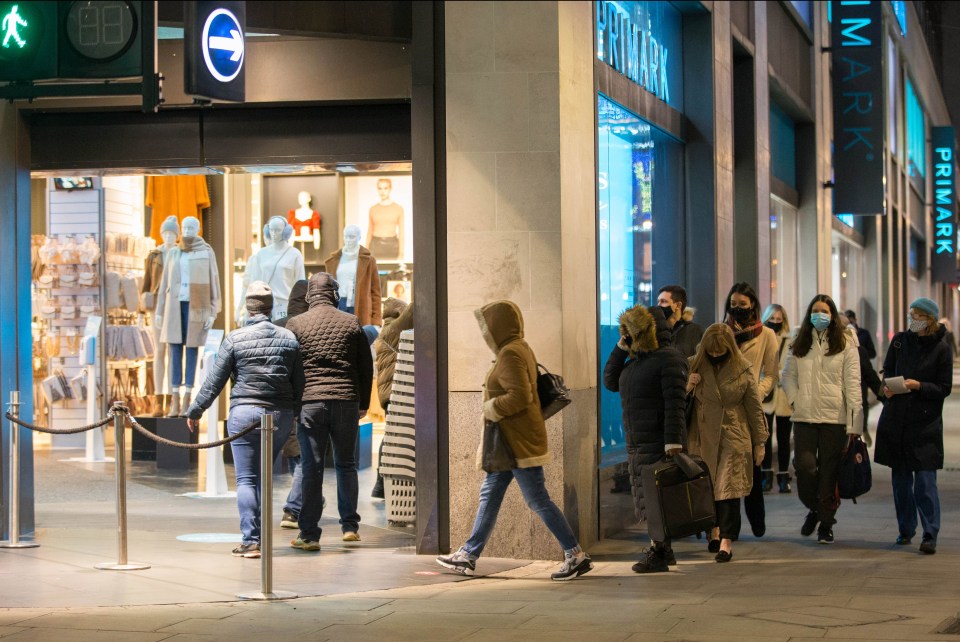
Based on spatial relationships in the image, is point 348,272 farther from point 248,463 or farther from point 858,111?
point 858,111

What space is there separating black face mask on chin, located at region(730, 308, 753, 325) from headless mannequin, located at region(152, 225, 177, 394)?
24.6 ft

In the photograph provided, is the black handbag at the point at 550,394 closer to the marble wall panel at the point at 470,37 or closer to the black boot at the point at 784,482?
the marble wall panel at the point at 470,37

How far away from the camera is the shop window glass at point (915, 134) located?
47000mm

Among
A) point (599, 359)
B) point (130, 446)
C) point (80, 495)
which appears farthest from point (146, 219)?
point (599, 359)

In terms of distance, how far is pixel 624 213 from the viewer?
42.2 feet

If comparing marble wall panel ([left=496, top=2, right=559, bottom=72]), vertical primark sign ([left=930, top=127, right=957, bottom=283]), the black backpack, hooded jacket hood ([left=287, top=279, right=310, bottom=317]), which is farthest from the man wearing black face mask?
vertical primark sign ([left=930, top=127, right=957, bottom=283])

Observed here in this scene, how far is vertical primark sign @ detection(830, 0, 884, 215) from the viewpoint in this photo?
2361 cm

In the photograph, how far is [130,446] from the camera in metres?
17.1

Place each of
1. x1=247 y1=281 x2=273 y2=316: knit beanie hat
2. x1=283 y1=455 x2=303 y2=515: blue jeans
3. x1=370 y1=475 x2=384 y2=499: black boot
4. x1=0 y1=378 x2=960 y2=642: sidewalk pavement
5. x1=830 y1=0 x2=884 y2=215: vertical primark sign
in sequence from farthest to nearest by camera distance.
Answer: x1=830 y1=0 x2=884 y2=215: vertical primark sign → x1=370 y1=475 x2=384 y2=499: black boot → x1=283 y1=455 x2=303 y2=515: blue jeans → x1=247 y1=281 x2=273 y2=316: knit beanie hat → x1=0 y1=378 x2=960 y2=642: sidewalk pavement

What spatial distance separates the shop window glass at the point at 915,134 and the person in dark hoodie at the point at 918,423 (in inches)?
1437

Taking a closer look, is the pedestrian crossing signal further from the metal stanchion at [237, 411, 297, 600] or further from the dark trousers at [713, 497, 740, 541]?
the dark trousers at [713, 497, 740, 541]

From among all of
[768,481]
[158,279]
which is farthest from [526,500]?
[158,279]

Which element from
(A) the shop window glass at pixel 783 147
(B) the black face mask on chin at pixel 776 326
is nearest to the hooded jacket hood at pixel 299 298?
(B) the black face mask on chin at pixel 776 326

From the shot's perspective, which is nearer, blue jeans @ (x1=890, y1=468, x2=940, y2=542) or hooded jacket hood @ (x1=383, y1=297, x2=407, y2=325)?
blue jeans @ (x1=890, y1=468, x2=940, y2=542)
